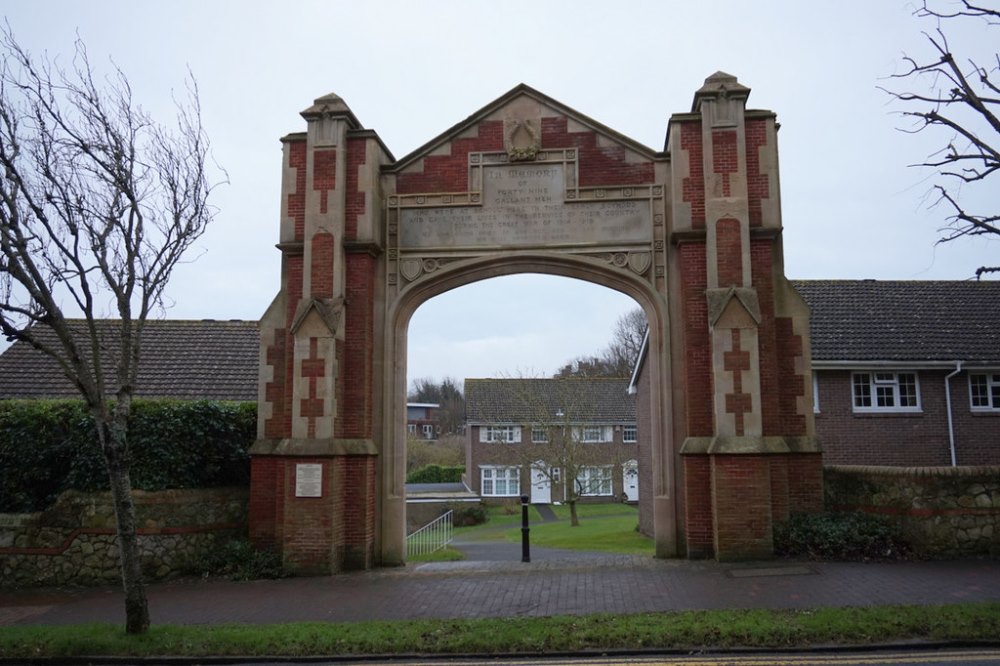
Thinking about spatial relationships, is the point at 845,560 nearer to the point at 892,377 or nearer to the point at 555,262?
the point at 555,262

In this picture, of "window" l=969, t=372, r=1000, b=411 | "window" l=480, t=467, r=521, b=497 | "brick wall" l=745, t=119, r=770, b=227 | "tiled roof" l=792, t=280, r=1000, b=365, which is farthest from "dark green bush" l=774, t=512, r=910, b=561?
"window" l=480, t=467, r=521, b=497

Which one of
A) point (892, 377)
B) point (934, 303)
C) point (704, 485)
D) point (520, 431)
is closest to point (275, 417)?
point (704, 485)

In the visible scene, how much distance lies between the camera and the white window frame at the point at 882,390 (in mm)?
22484

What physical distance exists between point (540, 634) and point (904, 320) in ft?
65.7

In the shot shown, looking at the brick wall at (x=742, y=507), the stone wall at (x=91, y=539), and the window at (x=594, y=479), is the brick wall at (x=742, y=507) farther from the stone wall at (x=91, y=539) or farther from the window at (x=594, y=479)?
the window at (x=594, y=479)

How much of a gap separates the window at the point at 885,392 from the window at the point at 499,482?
99.1ft

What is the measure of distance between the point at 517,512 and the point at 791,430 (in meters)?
32.6

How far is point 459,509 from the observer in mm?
39000

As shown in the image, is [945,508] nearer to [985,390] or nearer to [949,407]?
[949,407]

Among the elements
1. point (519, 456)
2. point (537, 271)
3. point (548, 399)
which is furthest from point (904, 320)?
point (519, 456)

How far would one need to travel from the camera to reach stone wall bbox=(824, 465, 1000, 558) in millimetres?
11641

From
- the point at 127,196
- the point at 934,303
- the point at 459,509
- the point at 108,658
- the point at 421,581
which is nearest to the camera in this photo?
the point at 108,658

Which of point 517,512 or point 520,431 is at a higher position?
A: point 520,431

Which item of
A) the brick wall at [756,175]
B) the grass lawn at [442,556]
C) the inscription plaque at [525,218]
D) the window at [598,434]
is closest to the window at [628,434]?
the window at [598,434]
